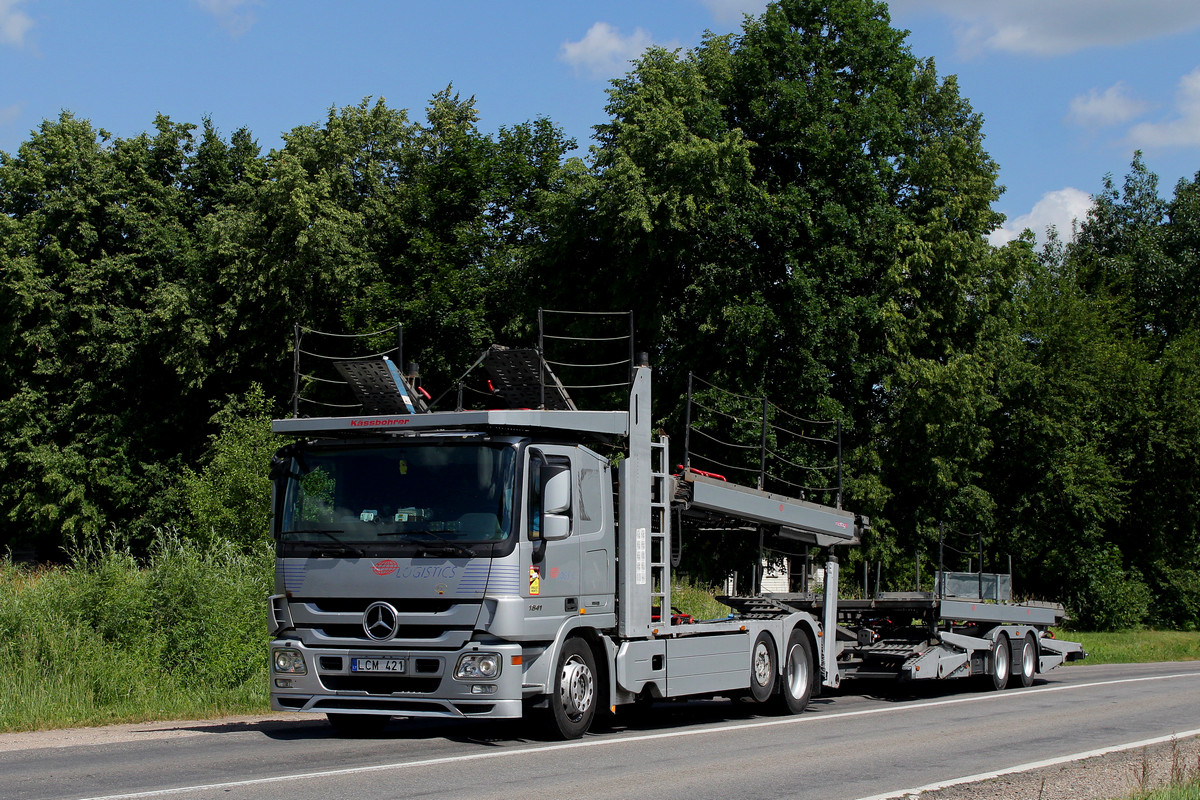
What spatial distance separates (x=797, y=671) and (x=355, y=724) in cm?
566

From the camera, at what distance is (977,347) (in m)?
34.2

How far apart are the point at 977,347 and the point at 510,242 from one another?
48.7 ft

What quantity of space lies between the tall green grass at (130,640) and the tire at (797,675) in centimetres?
624

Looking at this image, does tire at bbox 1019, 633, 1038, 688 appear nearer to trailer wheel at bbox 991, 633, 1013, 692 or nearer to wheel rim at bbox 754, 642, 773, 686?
trailer wheel at bbox 991, 633, 1013, 692

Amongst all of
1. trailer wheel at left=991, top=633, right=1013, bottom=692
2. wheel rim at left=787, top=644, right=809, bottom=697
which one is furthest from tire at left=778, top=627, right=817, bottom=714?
trailer wheel at left=991, top=633, right=1013, bottom=692

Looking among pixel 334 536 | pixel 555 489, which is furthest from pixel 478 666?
pixel 334 536

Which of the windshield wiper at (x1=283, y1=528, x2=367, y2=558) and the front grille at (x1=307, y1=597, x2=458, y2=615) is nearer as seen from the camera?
the front grille at (x1=307, y1=597, x2=458, y2=615)

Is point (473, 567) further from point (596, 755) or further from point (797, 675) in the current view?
point (797, 675)

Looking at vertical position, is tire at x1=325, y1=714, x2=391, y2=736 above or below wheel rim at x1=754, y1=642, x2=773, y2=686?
below

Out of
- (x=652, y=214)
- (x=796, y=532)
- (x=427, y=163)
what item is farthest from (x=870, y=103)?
(x=796, y=532)

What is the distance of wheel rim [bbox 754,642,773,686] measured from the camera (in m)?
13.5

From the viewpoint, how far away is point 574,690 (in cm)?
1072

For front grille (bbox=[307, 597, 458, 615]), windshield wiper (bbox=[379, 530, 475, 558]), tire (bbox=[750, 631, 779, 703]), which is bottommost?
tire (bbox=[750, 631, 779, 703])

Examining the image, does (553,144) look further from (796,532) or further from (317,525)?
(317,525)
